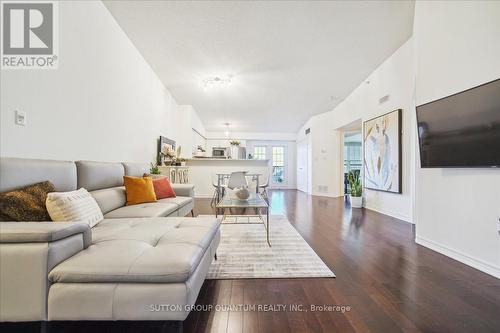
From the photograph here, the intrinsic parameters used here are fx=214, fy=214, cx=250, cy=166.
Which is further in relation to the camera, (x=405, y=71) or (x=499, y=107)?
(x=405, y=71)

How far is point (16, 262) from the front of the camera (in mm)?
984

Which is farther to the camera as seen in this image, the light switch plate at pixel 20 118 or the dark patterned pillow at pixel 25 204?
the light switch plate at pixel 20 118

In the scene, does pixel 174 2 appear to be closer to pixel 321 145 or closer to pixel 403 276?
pixel 403 276

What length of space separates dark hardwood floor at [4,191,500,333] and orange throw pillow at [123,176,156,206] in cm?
148

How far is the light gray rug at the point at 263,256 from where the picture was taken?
1.83 metres

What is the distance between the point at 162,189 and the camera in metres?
3.03

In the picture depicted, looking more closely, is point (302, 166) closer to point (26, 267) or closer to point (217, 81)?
point (217, 81)

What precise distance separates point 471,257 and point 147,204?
333 centimetres

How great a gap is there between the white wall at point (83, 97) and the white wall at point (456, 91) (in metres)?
3.81

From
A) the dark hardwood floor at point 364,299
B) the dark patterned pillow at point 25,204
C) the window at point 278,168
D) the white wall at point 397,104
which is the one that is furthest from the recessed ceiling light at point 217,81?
the window at point 278,168

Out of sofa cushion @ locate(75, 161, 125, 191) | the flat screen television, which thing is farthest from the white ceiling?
sofa cushion @ locate(75, 161, 125, 191)

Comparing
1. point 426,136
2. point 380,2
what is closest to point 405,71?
point 380,2

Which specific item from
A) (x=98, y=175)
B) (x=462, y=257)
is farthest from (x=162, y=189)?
(x=462, y=257)

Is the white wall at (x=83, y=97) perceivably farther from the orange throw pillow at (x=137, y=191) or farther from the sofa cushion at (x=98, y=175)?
the orange throw pillow at (x=137, y=191)
